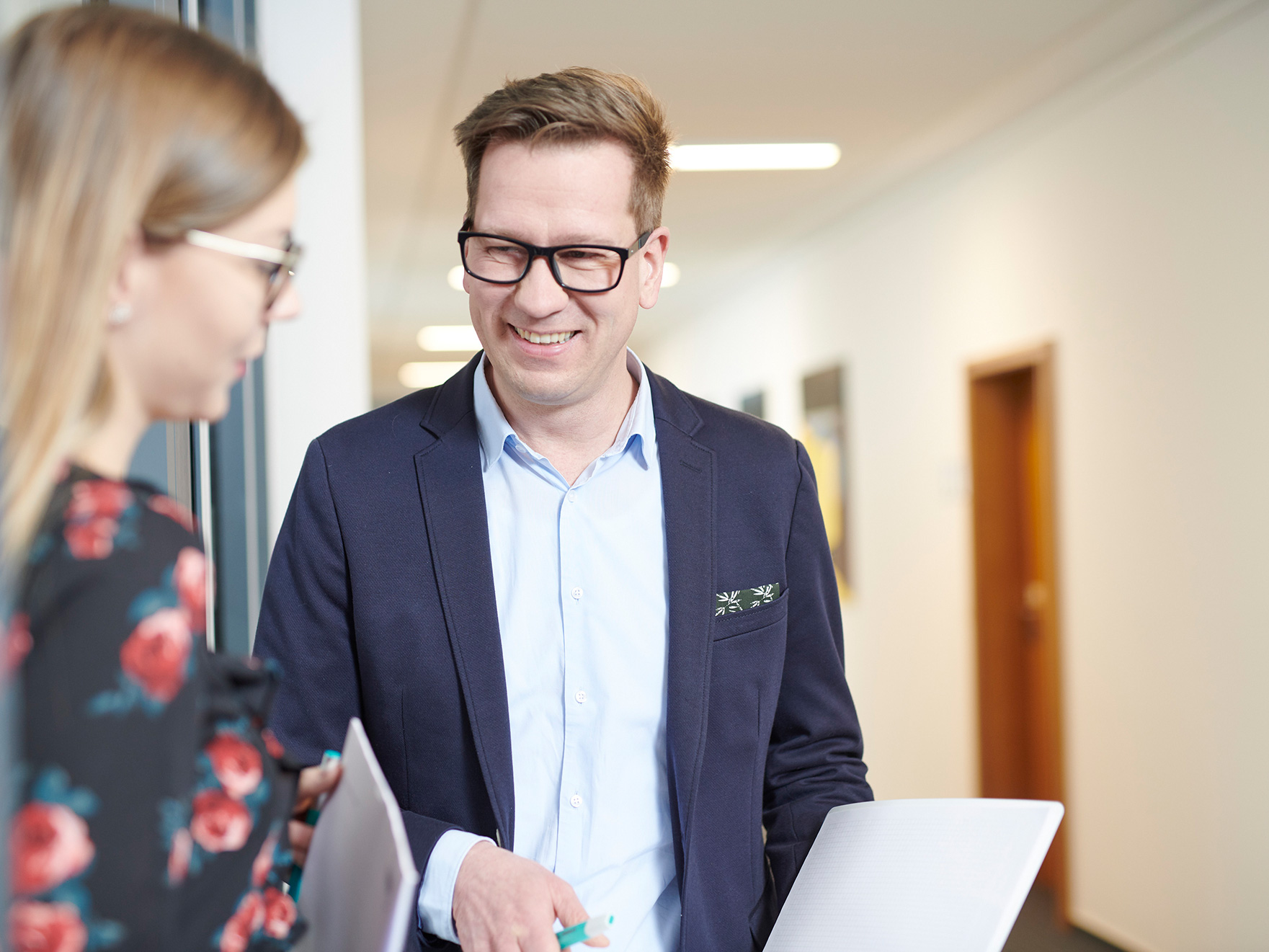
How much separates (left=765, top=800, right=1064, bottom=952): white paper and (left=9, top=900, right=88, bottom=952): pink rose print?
723 millimetres

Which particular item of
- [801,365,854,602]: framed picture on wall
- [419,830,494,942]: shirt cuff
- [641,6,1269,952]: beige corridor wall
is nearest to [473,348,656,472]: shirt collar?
[419,830,494,942]: shirt cuff

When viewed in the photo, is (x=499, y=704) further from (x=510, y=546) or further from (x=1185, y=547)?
(x=1185, y=547)

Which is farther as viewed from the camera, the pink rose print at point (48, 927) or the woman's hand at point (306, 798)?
the woman's hand at point (306, 798)

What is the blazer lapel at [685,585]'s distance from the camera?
1312mm

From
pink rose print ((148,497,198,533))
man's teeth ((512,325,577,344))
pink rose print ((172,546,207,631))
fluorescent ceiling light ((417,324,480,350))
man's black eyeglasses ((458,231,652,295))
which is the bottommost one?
pink rose print ((172,546,207,631))

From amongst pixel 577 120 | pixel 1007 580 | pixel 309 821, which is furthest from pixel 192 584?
pixel 1007 580

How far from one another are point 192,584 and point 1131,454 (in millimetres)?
4120

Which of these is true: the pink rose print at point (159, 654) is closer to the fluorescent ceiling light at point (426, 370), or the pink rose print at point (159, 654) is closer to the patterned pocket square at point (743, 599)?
the patterned pocket square at point (743, 599)

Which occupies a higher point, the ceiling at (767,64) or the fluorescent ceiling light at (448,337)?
the fluorescent ceiling light at (448,337)

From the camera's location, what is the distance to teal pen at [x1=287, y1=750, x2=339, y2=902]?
2.74ft

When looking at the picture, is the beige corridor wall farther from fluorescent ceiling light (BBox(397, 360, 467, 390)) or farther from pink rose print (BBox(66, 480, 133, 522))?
fluorescent ceiling light (BBox(397, 360, 467, 390))

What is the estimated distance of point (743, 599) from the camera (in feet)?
4.64

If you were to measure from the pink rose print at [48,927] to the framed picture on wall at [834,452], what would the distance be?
20.8 ft

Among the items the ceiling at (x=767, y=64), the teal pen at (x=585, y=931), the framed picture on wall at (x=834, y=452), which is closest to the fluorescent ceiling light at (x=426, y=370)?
the framed picture on wall at (x=834, y=452)
